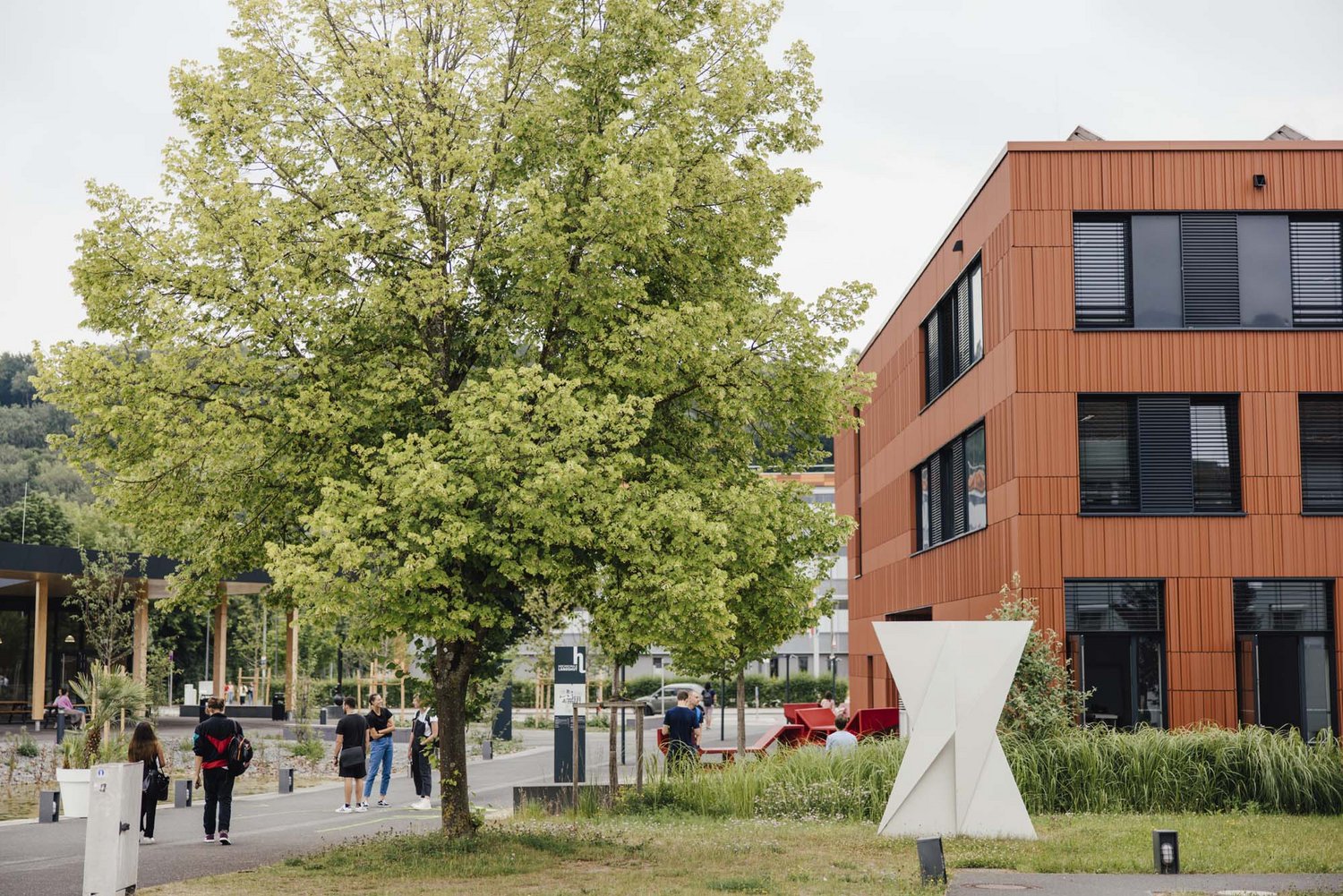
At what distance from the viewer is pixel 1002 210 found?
925 inches

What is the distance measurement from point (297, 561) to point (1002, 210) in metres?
15.1

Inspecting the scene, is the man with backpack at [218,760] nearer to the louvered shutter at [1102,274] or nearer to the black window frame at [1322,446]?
the louvered shutter at [1102,274]

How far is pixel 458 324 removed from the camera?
14.8 meters

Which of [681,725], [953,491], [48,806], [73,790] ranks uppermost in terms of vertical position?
[953,491]

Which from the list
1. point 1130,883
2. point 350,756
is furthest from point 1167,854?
point 350,756

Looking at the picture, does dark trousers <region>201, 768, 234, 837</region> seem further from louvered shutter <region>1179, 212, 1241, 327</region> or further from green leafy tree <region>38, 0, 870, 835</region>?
louvered shutter <region>1179, 212, 1241, 327</region>

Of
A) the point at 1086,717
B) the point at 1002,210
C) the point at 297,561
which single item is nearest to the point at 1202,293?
the point at 1002,210

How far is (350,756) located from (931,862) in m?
10.6

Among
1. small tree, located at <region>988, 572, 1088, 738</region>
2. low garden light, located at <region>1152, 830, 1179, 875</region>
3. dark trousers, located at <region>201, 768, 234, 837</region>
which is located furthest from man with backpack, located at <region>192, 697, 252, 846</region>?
low garden light, located at <region>1152, 830, 1179, 875</region>

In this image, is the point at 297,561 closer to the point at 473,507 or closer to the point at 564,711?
the point at 473,507

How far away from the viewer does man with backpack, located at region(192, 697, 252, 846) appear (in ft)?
52.9

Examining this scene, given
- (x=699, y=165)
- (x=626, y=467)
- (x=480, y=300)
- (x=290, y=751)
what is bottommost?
(x=290, y=751)

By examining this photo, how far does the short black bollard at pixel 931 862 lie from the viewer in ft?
38.2

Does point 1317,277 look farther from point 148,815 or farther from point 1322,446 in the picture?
point 148,815
